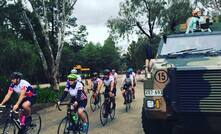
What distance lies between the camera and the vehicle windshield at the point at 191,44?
33.0 feet

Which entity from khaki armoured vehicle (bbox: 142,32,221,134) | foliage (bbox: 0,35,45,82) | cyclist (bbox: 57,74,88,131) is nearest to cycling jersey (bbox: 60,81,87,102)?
cyclist (bbox: 57,74,88,131)

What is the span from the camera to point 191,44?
10328 mm

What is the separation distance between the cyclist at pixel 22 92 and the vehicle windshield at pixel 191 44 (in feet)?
13.8

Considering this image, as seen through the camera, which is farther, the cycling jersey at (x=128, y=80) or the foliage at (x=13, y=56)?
the foliage at (x=13, y=56)

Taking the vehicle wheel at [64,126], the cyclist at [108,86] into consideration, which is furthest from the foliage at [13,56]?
the vehicle wheel at [64,126]

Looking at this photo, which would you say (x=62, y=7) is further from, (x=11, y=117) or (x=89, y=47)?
(x=89, y=47)

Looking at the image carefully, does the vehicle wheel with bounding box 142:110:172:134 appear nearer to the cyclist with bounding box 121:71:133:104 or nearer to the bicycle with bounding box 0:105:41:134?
the bicycle with bounding box 0:105:41:134

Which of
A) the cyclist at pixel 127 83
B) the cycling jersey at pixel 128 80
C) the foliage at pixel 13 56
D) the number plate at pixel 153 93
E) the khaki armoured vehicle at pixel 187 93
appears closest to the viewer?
the khaki armoured vehicle at pixel 187 93

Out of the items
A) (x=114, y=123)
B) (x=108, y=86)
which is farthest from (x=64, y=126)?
(x=108, y=86)

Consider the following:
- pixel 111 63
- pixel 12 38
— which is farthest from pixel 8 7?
pixel 111 63

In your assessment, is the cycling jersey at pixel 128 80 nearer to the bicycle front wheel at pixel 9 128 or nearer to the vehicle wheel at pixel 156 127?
the bicycle front wheel at pixel 9 128

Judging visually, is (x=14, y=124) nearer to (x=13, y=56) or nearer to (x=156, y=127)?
(x=156, y=127)

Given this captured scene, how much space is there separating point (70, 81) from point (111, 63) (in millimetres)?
83300

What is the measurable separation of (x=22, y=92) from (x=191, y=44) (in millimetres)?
4883
